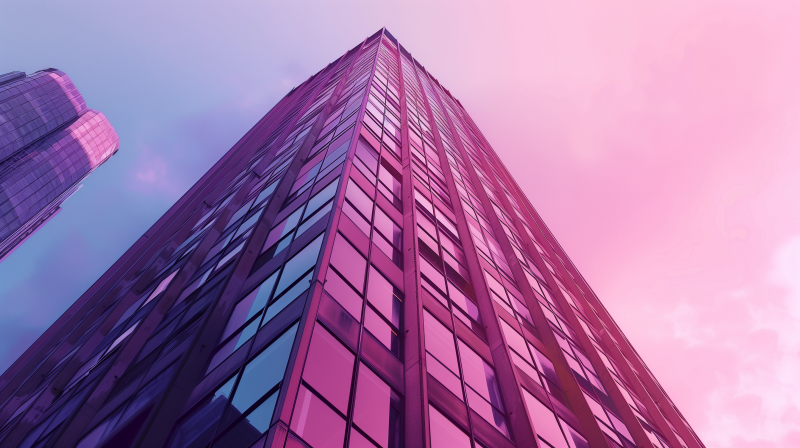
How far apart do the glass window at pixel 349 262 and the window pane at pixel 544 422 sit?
21.6 feet

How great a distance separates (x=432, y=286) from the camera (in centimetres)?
2062

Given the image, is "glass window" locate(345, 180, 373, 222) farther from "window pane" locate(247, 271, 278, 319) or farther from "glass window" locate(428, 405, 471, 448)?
"glass window" locate(428, 405, 471, 448)

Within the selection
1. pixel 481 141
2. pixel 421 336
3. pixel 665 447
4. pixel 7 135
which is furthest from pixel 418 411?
pixel 7 135

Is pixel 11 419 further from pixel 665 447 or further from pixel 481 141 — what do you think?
pixel 481 141

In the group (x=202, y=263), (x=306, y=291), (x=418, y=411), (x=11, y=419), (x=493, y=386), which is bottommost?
(x=11, y=419)

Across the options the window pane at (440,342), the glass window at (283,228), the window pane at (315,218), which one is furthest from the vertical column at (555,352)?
the glass window at (283,228)

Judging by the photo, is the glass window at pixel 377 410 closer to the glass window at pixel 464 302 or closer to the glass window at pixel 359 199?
the glass window at pixel 359 199

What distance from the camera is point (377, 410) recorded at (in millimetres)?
12859

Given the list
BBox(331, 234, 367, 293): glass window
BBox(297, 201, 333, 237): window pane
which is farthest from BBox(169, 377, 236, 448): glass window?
BBox(297, 201, 333, 237): window pane

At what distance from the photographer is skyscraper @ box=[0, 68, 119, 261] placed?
328 ft

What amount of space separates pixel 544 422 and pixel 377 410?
8.21 metres

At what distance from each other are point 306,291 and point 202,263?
12.6m

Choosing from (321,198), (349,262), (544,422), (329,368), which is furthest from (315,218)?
(544,422)

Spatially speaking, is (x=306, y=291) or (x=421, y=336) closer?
(x=306, y=291)
